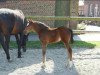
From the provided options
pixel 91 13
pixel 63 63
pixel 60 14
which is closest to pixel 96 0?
pixel 91 13

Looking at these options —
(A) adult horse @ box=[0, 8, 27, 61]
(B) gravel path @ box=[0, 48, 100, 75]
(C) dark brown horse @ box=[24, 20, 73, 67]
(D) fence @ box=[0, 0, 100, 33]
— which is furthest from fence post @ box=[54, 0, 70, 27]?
(D) fence @ box=[0, 0, 100, 33]

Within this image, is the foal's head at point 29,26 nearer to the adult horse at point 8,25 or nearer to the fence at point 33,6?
the adult horse at point 8,25

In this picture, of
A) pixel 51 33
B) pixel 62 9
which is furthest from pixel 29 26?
pixel 62 9

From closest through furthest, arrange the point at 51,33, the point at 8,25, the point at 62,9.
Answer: the point at 51,33 < the point at 8,25 < the point at 62,9

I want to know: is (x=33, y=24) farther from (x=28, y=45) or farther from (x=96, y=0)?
(x=96, y=0)

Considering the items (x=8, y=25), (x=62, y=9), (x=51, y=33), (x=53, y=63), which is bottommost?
(x=53, y=63)

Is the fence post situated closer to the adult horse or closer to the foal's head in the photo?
the adult horse

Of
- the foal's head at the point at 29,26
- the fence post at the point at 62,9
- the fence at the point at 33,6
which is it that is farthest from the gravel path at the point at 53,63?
the fence at the point at 33,6

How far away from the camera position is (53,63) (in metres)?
9.23

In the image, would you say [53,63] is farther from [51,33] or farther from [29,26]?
[29,26]

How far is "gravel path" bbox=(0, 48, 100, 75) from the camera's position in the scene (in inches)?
319

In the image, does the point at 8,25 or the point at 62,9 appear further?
the point at 62,9

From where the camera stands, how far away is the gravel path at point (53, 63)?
8098mm

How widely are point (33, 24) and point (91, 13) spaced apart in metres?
27.3
